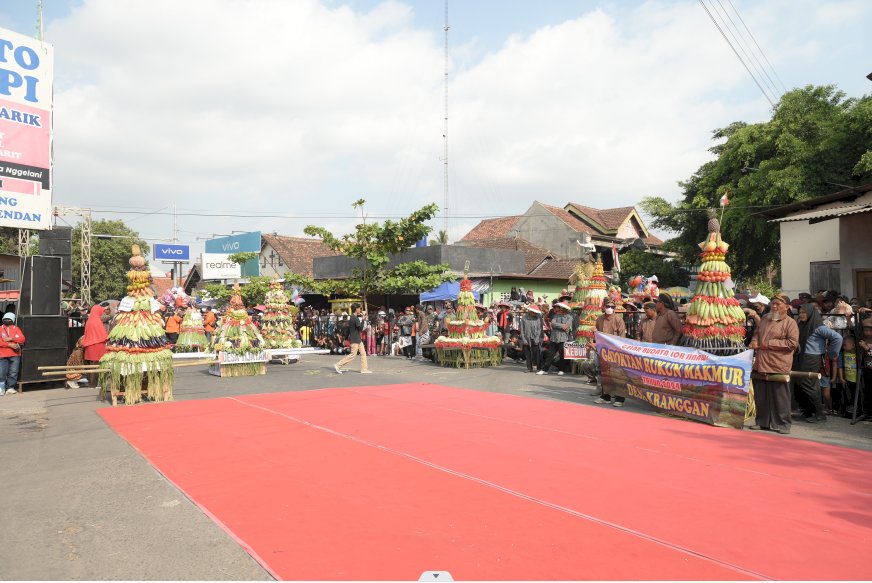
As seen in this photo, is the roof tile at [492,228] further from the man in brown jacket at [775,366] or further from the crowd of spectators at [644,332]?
the man in brown jacket at [775,366]

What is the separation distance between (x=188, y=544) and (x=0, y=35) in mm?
14844

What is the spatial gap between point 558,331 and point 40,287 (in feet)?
40.4

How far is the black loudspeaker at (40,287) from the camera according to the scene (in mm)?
14477

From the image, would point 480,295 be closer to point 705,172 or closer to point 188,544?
point 705,172

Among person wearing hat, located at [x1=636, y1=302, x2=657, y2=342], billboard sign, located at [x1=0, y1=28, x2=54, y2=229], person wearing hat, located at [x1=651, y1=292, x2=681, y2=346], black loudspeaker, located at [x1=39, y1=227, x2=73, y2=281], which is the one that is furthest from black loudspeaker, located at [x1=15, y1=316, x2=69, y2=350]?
person wearing hat, located at [x1=651, y1=292, x2=681, y2=346]

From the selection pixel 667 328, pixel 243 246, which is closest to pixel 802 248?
pixel 667 328

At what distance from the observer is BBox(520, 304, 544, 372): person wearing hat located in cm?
1667

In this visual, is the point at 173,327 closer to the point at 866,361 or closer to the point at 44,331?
the point at 44,331

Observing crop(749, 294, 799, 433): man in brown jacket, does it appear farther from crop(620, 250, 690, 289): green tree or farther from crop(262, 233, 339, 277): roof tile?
crop(262, 233, 339, 277): roof tile

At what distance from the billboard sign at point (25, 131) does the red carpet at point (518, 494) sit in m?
7.92

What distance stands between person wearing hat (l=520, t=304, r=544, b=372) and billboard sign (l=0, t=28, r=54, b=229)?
12075 millimetres

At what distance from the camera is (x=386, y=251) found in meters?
24.3

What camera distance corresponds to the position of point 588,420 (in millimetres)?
9758

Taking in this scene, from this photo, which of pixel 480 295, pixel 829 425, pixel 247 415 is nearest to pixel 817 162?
pixel 480 295
